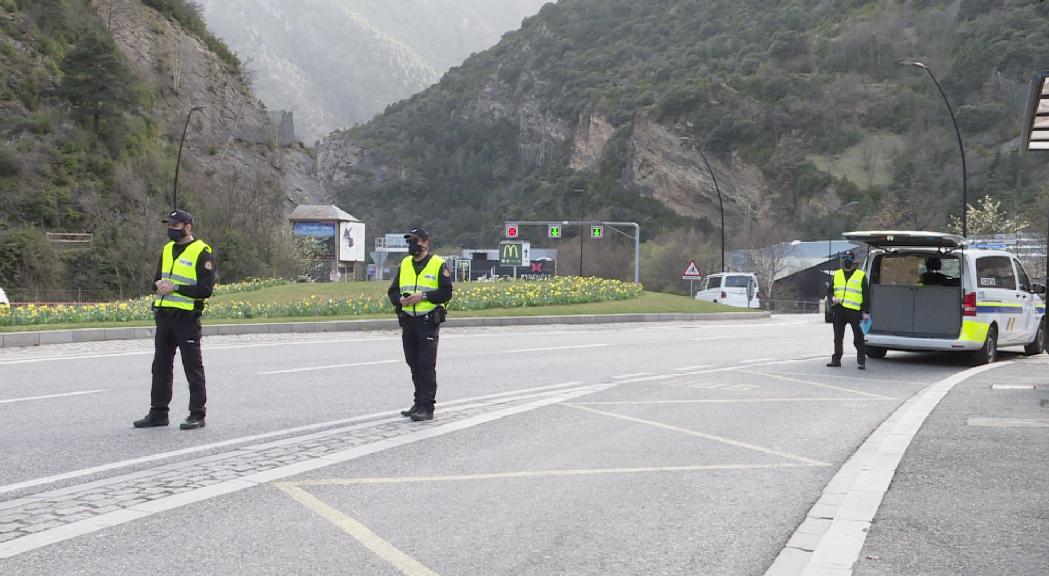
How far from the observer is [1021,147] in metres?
11.4

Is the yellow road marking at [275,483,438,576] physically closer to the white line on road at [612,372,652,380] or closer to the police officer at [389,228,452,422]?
the police officer at [389,228,452,422]

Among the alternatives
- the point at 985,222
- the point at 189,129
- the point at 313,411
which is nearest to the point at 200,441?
the point at 313,411

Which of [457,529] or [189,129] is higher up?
[189,129]

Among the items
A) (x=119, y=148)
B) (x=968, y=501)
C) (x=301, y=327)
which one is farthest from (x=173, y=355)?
(x=119, y=148)

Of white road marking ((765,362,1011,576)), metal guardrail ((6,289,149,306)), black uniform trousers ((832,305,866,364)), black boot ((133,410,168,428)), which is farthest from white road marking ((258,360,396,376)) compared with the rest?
metal guardrail ((6,289,149,306))

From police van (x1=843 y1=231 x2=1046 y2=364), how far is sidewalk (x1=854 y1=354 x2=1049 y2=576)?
6.40 metres

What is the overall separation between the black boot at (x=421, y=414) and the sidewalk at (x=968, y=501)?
405cm

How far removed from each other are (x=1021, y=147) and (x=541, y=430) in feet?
20.4

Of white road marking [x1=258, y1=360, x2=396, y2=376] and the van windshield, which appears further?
the van windshield

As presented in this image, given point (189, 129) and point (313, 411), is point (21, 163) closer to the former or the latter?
point (189, 129)

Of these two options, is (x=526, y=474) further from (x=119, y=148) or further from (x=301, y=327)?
(x=119, y=148)

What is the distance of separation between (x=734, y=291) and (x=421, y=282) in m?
35.0

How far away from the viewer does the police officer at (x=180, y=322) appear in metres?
8.87

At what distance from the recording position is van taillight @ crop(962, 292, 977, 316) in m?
16.6
